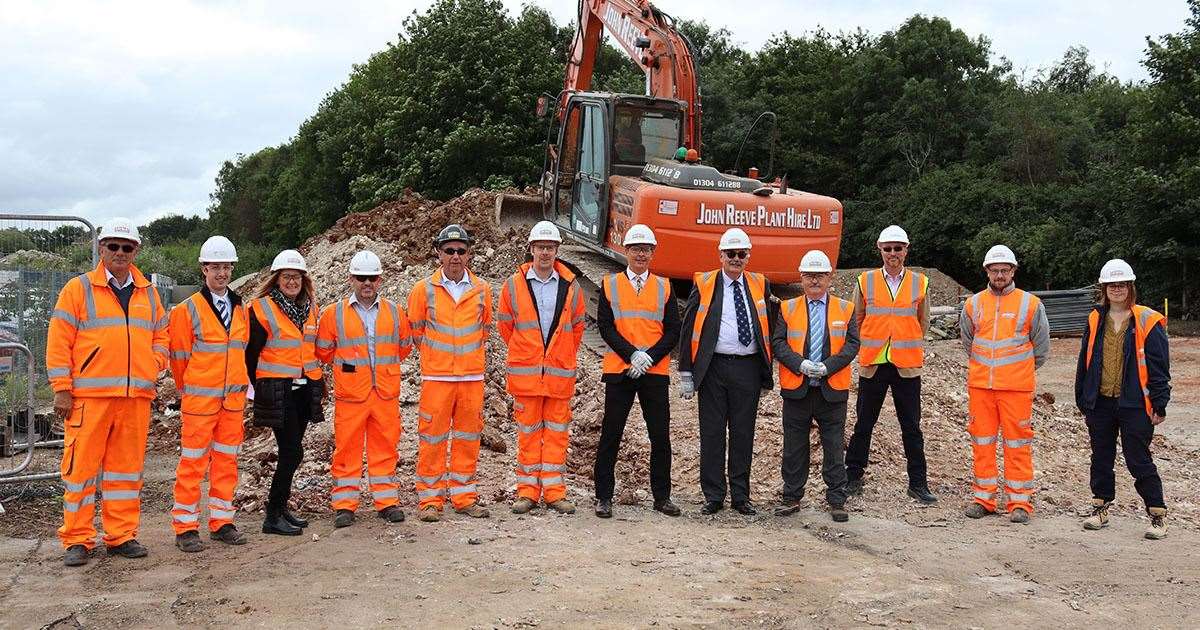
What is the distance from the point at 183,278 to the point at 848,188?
1938cm

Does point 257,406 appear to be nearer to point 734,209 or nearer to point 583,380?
point 583,380

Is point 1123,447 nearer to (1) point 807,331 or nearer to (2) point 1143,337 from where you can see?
(2) point 1143,337

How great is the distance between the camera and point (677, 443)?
9.29 m

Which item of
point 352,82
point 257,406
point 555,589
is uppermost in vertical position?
point 352,82

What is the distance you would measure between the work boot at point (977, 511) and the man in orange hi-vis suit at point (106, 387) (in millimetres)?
5269

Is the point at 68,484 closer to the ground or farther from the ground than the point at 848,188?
closer to the ground

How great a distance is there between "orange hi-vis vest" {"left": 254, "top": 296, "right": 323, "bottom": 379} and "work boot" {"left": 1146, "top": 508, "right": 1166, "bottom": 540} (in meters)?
5.47

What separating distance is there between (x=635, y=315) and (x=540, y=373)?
738mm

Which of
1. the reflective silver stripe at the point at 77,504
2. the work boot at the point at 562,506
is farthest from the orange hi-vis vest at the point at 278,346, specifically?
the work boot at the point at 562,506

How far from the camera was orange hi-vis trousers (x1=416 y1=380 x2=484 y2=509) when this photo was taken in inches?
271

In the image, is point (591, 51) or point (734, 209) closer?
point (734, 209)

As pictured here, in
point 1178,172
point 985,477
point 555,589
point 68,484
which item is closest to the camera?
point 555,589

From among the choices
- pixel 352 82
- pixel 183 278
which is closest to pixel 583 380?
pixel 183 278

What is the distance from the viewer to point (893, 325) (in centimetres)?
761
